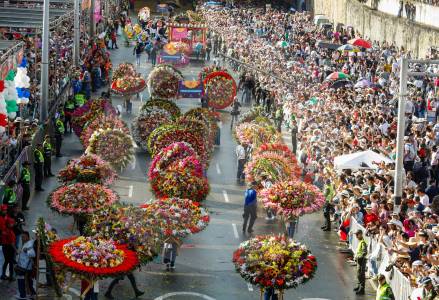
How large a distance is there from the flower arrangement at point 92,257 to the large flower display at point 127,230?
132cm

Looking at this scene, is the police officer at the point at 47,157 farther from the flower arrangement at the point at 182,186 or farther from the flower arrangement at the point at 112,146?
the flower arrangement at the point at 182,186

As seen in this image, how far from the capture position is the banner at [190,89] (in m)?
48.1

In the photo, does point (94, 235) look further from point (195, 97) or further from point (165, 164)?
point (195, 97)

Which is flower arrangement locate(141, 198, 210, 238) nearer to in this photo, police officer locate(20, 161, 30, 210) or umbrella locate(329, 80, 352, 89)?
police officer locate(20, 161, 30, 210)

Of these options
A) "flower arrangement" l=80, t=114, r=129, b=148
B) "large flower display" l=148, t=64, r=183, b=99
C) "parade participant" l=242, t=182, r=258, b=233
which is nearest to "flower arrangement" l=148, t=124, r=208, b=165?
"flower arrangement" l=80, t=114, r=129, b=148

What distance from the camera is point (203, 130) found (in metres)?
35.5

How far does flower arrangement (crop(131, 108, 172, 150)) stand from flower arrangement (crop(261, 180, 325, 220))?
11.4m

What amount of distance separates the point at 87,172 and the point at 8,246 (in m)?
5.46

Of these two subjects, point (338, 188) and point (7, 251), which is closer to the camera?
point (7, 251)

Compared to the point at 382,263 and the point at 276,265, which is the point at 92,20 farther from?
the point at 276,265

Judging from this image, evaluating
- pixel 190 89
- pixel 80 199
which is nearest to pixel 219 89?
pixel 190 89

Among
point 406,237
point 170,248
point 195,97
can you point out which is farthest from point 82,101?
point 406,237

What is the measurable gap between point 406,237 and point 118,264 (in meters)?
6.49

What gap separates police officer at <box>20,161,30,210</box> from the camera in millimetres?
30031
